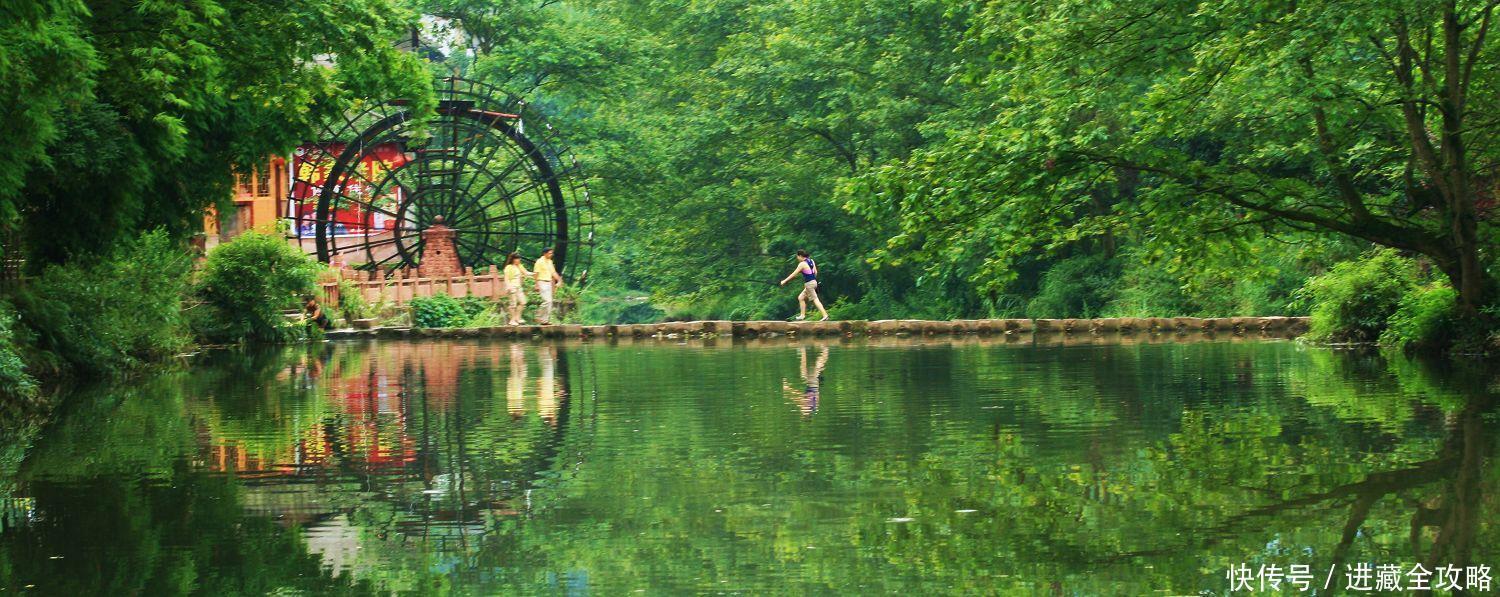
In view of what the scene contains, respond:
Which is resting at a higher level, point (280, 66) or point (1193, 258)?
point (280, 66)

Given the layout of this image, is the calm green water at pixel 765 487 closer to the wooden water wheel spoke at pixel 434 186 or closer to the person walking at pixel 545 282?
the person walking at pixel 545 282

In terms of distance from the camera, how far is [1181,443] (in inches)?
477

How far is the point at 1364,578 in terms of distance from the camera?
23.6ft

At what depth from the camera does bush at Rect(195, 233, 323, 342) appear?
32.5 meters

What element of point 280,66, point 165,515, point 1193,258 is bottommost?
point 165,515

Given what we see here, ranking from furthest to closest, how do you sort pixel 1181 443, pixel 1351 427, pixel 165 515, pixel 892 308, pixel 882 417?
pixel 892 308 < pixel 882 417 < pixel 1351 427 < pixel 1181 443 < pixel 165 515

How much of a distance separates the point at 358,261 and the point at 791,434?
140ft

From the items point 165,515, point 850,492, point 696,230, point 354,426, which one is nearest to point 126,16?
point 354,426

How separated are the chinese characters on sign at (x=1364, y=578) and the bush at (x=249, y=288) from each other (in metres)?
27.4

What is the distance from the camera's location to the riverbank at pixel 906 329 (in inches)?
1228

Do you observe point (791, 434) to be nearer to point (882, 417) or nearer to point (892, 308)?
point (882, 417)

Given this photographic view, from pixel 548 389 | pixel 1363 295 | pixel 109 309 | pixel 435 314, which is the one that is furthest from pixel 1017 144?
pixel 435 314

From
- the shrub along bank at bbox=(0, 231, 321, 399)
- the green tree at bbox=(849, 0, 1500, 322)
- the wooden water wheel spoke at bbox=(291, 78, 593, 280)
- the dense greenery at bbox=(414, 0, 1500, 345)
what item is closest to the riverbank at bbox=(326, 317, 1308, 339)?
the dense greenery at bbox=(414, 0, 1500, 345)

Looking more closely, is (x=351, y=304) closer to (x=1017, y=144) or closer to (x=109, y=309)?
(x=109, y=309)
